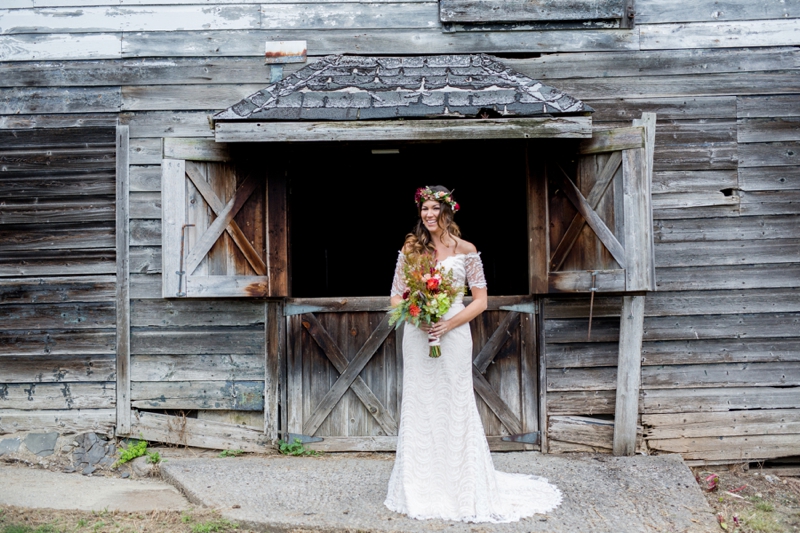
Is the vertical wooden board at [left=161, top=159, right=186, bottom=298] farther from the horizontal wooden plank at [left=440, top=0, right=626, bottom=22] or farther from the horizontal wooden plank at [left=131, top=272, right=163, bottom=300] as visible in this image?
the horizontal wooden plank at [left=440, top=0, right=626, bottom=22]

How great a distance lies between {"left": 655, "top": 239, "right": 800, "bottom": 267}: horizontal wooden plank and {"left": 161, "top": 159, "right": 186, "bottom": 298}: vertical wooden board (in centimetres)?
387

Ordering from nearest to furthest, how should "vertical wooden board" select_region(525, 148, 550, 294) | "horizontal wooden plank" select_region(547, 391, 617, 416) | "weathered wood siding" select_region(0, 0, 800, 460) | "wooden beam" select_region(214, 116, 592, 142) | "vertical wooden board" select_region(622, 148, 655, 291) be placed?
"wooden beam" select_region(214, 116, 592, 142), "vertical wooden board" select_region(622, 148, 655, 291), "vertical wooden board" select_region(525, 148, 550, 294), "horizontal wooden plank" select_region(547, 391, 617, 416), "weathered wood siding" select_region(0, 0, 800, 460)

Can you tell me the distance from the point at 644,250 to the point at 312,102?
267cm

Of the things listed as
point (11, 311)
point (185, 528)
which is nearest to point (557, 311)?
point (185, 528)

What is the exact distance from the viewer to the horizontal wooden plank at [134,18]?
584cm

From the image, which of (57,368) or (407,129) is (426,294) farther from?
(57,368)

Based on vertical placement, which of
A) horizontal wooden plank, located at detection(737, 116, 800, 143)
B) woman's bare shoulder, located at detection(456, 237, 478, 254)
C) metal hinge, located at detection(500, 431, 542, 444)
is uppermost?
horizontal wooden plank, located at detection(737, 116, 800, 143)

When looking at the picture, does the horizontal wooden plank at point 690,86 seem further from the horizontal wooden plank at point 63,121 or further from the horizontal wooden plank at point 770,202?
the horizontal wooden plank at point 63,121

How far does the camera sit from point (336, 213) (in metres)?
9.59

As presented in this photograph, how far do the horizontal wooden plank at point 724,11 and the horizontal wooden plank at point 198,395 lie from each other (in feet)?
15.1

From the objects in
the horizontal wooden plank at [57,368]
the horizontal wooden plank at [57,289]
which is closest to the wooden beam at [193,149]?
the horizontal wooden plank at [57,289]

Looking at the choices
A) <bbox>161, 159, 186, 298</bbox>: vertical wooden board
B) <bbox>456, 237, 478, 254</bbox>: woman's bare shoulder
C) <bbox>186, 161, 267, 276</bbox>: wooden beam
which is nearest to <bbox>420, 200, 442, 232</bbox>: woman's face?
<bbox>456, 237, 478, 254</bbox>: woman's bare shoulder

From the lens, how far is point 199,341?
5.74 m

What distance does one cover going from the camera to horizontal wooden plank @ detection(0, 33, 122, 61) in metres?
5.85
